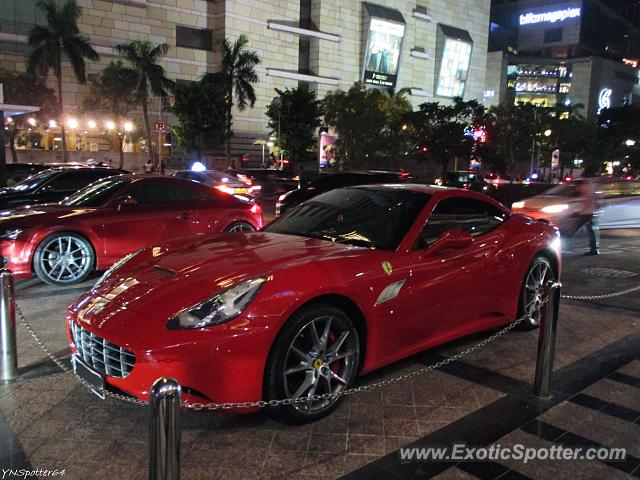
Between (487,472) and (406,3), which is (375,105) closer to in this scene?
(406,3)

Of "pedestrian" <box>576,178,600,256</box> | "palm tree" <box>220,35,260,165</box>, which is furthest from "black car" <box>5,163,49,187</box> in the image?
"palm tree" <box>220,35,260,165</box>

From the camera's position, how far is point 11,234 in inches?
267

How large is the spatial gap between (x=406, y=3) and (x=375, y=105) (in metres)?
25.7

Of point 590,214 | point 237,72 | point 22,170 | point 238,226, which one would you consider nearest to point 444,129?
point 237,72

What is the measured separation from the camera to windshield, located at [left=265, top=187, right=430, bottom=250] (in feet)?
13.9

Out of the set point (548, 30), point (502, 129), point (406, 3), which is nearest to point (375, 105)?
point (502, 129)

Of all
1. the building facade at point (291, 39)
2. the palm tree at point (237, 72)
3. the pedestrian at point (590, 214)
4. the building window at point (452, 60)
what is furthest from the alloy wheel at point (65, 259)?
the building window at point (452, 60)

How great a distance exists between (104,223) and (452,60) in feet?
224

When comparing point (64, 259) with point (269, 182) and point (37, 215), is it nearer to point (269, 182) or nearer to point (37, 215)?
point (37, 215)

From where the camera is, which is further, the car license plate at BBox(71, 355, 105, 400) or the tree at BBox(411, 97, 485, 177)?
the tree at BBox(411, 97, 485, 177)

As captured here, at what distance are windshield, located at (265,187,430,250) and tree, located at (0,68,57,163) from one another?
4042cm

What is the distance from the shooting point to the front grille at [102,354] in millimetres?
3146

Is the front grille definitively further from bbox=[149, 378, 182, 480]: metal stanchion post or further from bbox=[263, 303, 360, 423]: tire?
bbox=[149, 378, 182, 480]: metal stanchion post

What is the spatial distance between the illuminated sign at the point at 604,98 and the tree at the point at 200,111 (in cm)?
8519
